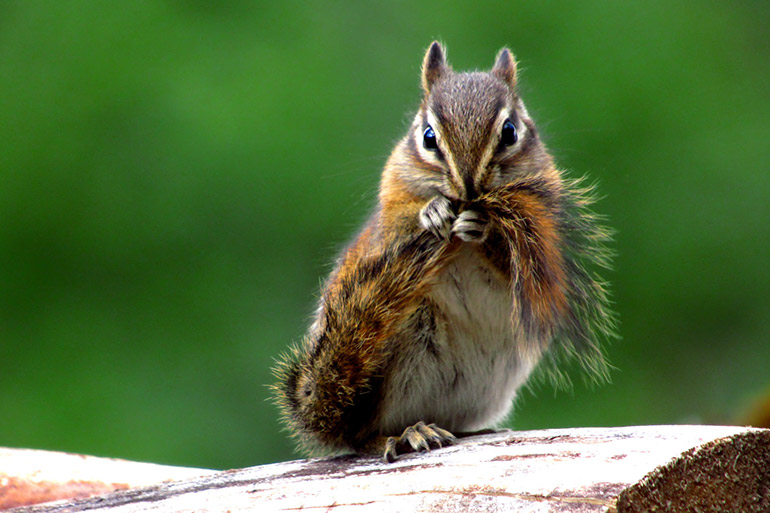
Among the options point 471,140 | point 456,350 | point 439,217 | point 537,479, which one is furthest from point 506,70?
point 537,479

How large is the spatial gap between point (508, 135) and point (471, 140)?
127 mm

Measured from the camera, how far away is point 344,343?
174 centimetres

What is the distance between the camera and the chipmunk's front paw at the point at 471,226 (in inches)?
66.7

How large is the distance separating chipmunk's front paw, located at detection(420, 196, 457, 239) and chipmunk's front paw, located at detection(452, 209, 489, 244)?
0.02m

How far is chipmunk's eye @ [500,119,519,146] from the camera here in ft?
6.16

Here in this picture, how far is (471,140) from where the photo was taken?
1802mm

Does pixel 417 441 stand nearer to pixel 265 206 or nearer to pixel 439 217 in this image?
pixel 439 217

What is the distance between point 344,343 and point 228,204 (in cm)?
187

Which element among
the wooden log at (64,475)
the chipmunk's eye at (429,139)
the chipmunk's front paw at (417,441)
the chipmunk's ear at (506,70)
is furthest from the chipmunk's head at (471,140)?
the wooden log at (64,475)

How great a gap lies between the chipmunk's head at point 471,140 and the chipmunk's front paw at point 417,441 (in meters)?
0.44

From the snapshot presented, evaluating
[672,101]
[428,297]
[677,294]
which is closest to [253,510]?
[428,297]

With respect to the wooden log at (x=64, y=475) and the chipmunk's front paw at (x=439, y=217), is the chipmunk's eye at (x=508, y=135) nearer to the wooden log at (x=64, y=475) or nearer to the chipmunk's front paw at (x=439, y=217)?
the chipmunk's front paw at (x=439, y=217)

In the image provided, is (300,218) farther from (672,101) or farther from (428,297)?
(428,297)

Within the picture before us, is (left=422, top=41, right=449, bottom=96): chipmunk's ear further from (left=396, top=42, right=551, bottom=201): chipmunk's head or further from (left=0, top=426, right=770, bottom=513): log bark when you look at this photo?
(left=0, top=426, right=770, bottom=513): log bark
